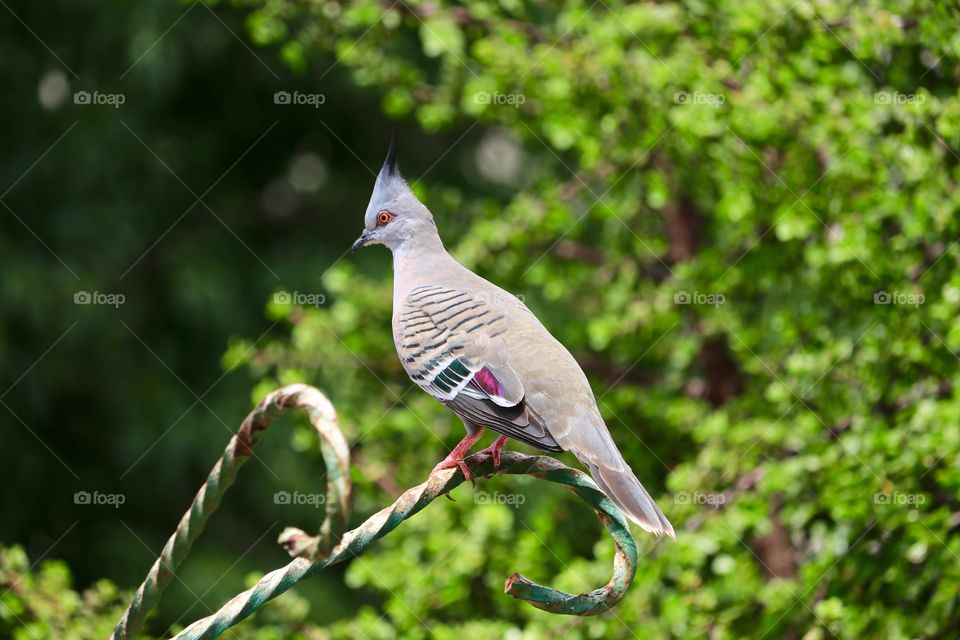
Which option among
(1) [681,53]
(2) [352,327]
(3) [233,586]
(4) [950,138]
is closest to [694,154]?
(1) [681,53]

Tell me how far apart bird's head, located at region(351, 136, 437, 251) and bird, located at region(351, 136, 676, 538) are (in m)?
0.24

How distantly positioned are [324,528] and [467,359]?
112 cm

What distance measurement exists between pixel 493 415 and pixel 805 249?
1.92 metres

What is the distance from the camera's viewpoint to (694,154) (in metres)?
4.11

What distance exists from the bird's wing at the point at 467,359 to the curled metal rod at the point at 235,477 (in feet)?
2.71

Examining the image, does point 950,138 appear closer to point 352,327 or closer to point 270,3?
point 352,327

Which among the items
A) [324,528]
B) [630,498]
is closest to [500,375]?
[630,498]
